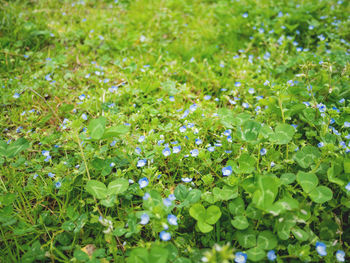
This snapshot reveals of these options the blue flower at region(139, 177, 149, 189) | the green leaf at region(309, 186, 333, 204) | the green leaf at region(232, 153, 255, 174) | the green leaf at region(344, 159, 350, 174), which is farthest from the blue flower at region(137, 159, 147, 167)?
the green leaf at region(344, 159, 350, 174)

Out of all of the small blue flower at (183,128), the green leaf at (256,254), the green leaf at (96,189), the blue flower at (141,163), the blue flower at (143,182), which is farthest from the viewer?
the small blue flower at (183,128)

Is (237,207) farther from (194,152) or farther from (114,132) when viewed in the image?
(114,132)

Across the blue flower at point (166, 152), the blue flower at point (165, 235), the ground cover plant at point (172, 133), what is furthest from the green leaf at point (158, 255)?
the blue flower at point (166, 152)

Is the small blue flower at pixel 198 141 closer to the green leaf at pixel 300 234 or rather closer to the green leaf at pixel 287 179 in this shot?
the green leaf at pixel 287 179

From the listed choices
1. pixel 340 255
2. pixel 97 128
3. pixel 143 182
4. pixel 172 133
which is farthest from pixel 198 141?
pixel 340 255

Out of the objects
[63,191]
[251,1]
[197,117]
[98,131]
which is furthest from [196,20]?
[63,191]

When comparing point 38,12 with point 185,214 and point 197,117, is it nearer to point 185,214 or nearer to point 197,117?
point 197,117
